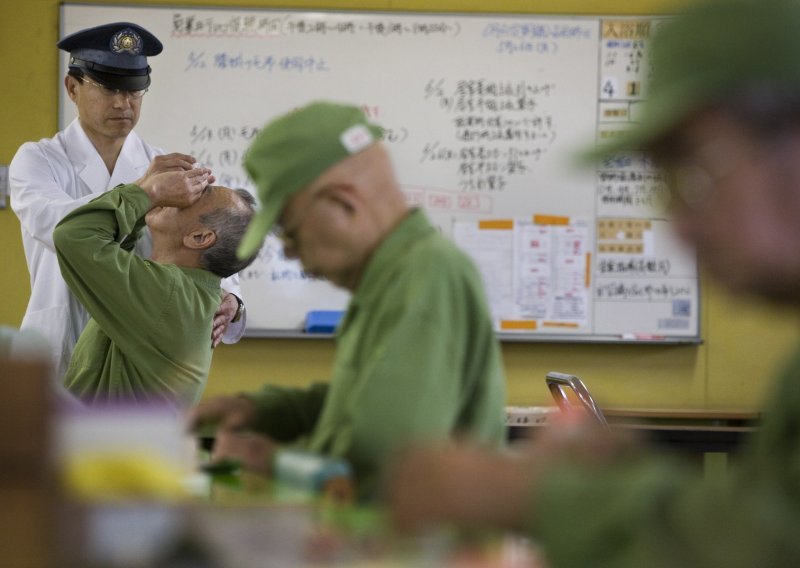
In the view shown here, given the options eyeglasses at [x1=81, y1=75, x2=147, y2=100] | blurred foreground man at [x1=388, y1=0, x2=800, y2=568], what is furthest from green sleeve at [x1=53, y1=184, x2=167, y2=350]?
blurred foreground man at [x1=388, y1=0, x2=800, y2=568]

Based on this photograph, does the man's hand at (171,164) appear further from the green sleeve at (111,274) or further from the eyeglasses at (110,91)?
the eyeglasses at (110,91)

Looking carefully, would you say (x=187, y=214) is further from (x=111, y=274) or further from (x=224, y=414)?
(x=224, y=414)

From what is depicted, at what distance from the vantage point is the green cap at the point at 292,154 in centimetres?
107

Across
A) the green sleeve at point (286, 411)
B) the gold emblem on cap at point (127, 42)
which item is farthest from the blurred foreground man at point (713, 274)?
the gold emblem on cap at point (127, 42)

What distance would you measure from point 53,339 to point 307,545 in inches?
94.5

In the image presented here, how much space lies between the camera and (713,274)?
0.73 meters

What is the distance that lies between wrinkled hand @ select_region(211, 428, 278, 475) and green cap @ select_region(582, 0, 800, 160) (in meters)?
0.43

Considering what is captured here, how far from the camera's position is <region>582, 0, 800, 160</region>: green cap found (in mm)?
685

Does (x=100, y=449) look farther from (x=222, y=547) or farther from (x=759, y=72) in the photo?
(x=759, y=72)

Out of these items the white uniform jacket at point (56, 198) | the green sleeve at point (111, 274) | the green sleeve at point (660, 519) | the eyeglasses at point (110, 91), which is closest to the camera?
the green sleeve at point (660, 519)

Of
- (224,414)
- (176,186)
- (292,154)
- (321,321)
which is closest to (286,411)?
(224,414)

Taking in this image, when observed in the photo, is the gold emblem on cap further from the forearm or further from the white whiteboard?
the white whiteboard

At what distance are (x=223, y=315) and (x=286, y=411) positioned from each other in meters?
1.61

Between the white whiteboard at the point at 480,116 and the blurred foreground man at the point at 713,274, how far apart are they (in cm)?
367
